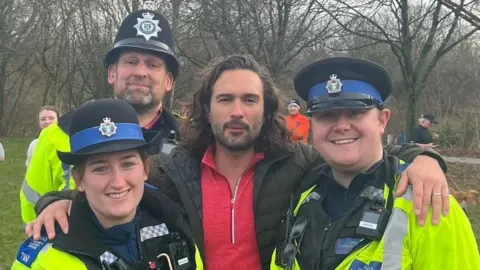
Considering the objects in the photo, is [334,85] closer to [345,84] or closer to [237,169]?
[345,84]

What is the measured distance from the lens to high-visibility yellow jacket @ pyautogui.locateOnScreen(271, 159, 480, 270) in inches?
79.0

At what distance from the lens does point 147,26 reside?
360cm

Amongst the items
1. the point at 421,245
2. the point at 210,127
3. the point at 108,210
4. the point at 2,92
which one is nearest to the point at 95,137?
the point at 108,210

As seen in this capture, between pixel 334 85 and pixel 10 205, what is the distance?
370 inches

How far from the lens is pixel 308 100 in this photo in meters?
2.65

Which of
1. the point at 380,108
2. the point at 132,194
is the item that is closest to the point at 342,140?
the point at 380,108

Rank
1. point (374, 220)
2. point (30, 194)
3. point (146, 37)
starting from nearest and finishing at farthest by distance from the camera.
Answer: point (374, 220) < point (30, 194) < point (146, 37)

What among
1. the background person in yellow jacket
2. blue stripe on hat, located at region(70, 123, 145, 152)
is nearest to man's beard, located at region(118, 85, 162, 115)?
the background person in yellow jacket

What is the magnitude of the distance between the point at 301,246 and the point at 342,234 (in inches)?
10.2

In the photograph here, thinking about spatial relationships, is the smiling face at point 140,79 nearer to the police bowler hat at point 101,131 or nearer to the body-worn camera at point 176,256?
the police bowler hat at point 101,131

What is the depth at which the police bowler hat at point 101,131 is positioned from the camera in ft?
7.44

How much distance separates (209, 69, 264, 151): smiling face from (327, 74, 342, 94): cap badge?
25.6 inches

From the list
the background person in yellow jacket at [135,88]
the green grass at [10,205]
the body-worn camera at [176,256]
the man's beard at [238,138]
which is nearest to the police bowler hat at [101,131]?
the body-worn camera at [176,256]

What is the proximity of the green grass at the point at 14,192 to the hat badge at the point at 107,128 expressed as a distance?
501cm
